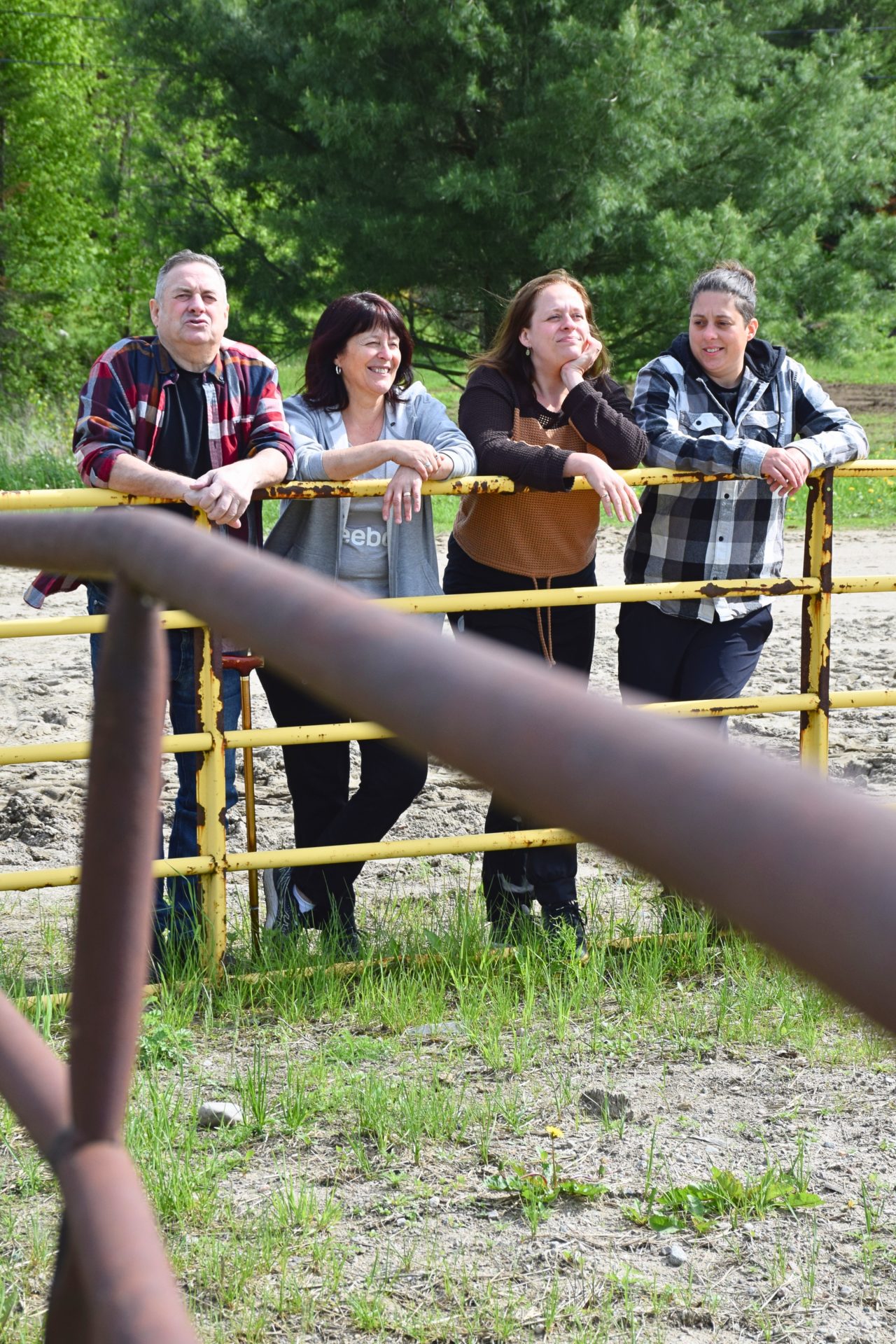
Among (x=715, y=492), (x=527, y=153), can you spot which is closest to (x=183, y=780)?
(x=715, y=492)

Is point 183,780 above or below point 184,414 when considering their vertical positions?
below

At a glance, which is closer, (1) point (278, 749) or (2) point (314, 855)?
(2) point (314, 855)

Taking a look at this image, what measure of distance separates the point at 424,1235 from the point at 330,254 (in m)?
14.7

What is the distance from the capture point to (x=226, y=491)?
3564 millimetres

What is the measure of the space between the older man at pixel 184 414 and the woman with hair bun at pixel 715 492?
1134 millimetres

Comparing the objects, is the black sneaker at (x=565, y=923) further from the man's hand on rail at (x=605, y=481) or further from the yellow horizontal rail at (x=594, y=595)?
the man's hand on rail at (x=605, y=481)

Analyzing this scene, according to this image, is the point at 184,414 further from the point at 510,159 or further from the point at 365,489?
the point at 510,159

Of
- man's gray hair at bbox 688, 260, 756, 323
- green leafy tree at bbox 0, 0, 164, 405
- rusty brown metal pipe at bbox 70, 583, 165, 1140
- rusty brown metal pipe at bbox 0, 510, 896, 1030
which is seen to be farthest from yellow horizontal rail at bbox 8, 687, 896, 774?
green leafy tree at bbox 0, 0, 164, 405

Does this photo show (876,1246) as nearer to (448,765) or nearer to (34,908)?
(448,765)

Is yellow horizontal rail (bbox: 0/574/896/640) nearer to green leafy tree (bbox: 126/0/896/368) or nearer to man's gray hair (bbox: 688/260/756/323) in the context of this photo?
man's gray hair (bbox: 688/260/756/323)

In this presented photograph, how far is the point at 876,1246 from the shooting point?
101 inches

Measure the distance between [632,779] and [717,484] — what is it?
386 centimetres

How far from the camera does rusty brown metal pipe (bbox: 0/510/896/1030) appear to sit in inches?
13.9

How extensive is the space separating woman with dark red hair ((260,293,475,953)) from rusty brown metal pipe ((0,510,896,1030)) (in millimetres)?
3250
